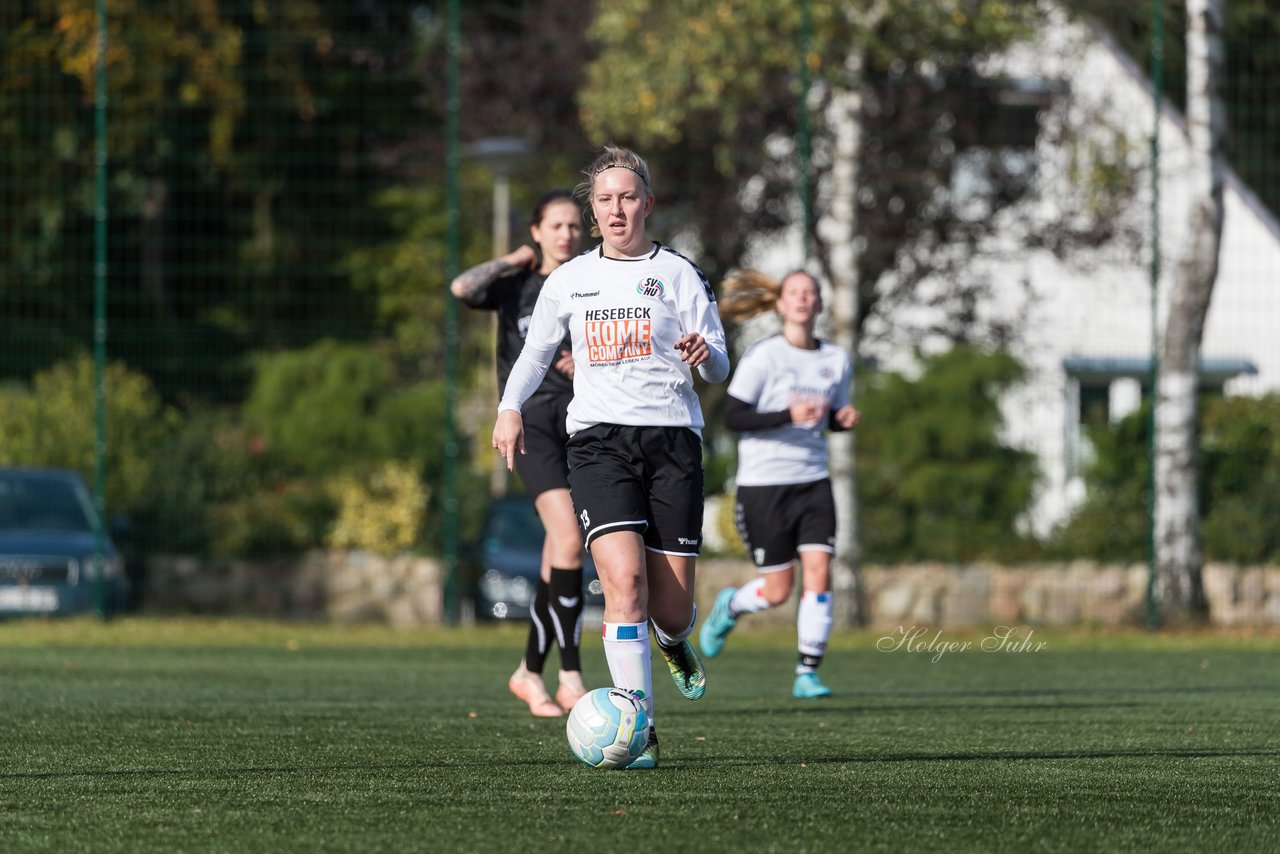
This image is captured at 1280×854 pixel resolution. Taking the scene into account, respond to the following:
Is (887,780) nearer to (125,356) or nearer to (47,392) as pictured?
(125,356)

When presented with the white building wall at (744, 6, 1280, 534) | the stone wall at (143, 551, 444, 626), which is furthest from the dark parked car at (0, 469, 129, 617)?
the white building wall at (744, 6, 1280, 534)

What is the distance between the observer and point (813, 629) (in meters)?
8.91

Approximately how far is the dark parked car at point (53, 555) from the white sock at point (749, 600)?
266 inches

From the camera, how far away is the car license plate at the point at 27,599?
48.2 ft

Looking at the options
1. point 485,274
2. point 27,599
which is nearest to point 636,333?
point 485,274

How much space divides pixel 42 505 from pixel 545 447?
8.47 m

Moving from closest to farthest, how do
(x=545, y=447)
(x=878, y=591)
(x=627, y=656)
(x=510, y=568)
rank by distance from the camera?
(x=627, y=656), (x=545, y=447), (x=878, y=591), (x=510, y=568)

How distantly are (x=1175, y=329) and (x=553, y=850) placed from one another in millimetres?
11815

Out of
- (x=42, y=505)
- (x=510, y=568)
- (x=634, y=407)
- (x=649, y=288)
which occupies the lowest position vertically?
(x=510, y=568)

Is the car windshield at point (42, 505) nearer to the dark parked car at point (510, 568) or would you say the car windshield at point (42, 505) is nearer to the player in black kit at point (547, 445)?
the dark parked car at point (510, 568)

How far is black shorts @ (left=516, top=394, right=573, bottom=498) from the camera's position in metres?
7.77

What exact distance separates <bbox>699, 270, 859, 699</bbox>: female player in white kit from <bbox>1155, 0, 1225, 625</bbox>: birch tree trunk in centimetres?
609

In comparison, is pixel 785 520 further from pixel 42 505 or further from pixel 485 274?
pixel 42 505

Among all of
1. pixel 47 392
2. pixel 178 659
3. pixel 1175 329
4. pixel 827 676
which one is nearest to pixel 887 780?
pixel 827 676
